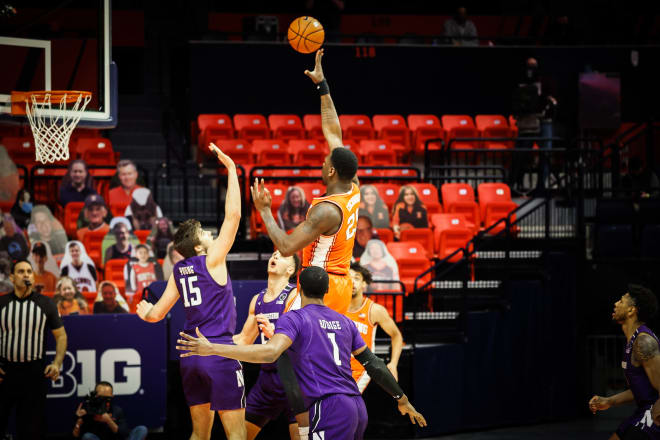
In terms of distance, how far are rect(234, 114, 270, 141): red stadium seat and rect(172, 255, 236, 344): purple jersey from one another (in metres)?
9.92

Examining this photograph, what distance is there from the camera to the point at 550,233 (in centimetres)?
1399

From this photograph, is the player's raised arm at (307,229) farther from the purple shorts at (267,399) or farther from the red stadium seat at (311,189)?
the red stadium seat at (311,189)

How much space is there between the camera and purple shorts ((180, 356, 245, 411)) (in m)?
7.36

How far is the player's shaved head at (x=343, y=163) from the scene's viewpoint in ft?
23.0

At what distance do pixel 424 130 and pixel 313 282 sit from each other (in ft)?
39.0

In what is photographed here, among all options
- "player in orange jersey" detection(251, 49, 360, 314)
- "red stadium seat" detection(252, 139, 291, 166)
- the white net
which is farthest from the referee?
"red stadium seat" detection(252, 139, 291, 166)

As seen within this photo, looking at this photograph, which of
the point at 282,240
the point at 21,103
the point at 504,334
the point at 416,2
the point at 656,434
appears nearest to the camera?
the point at 282,240

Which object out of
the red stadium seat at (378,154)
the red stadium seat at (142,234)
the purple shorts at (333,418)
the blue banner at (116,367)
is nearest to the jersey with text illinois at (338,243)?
the purple shorts at (333,418)

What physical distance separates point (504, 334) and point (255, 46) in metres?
8.56

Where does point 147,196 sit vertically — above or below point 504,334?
above

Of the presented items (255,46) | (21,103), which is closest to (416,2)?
(255,46)

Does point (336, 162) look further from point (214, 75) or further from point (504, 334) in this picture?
point (214, 75)

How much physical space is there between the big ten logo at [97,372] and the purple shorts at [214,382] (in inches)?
109

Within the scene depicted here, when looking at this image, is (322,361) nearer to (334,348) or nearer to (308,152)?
(334,348)
